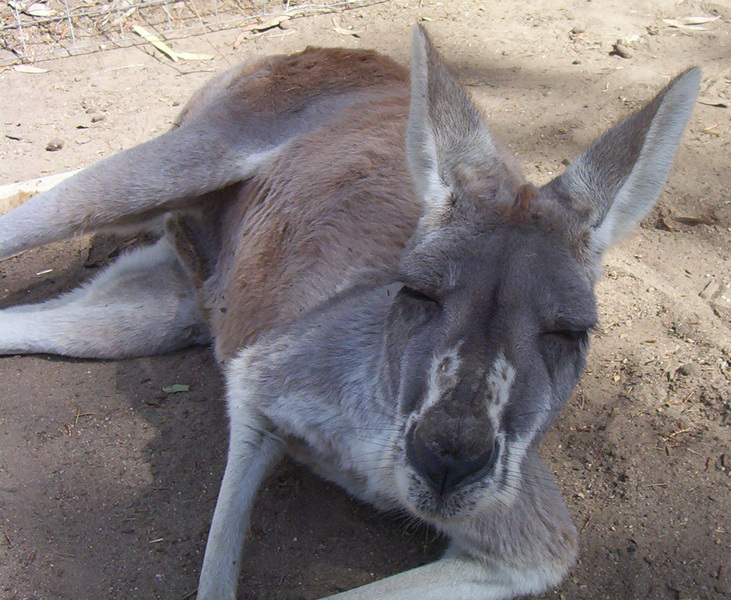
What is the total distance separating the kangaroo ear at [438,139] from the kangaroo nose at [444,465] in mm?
712

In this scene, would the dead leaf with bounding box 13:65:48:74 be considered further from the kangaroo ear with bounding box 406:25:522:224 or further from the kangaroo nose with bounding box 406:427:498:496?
the kangaroo nose with bounding box 406:427:498:496

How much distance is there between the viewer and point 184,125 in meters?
3.66

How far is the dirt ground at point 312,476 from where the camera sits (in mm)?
2521

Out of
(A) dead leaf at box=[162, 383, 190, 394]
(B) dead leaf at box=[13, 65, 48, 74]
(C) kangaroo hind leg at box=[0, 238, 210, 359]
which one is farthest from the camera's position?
(B) dead leaf at box=[13, 65, 48, 74]

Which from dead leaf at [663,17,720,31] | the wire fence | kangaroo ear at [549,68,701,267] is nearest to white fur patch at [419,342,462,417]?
kangaroo ear at [549,68,701,267]

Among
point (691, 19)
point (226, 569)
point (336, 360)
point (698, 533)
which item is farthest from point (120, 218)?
point (691, 19)

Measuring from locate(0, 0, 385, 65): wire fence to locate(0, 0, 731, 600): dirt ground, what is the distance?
0.84 meters

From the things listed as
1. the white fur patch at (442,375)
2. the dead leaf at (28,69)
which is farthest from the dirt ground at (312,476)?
the white fur patch at (442,375)

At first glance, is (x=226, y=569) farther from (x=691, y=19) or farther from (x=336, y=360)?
(x=691, y=19)

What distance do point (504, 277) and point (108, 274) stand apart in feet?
7.77

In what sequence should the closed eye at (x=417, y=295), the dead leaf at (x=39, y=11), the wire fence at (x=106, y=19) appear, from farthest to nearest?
the dead leaf at (x=39, y=11)
the wire fence at (x=106, y=19)
the closed eye at (x=417, y=295)

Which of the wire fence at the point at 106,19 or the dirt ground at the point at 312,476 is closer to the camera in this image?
the dirt ground at the point at 312,476

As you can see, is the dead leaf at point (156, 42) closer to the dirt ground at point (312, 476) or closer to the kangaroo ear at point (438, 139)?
the dirt ground at point (312, 476)

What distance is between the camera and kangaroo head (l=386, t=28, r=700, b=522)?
6.28ft
